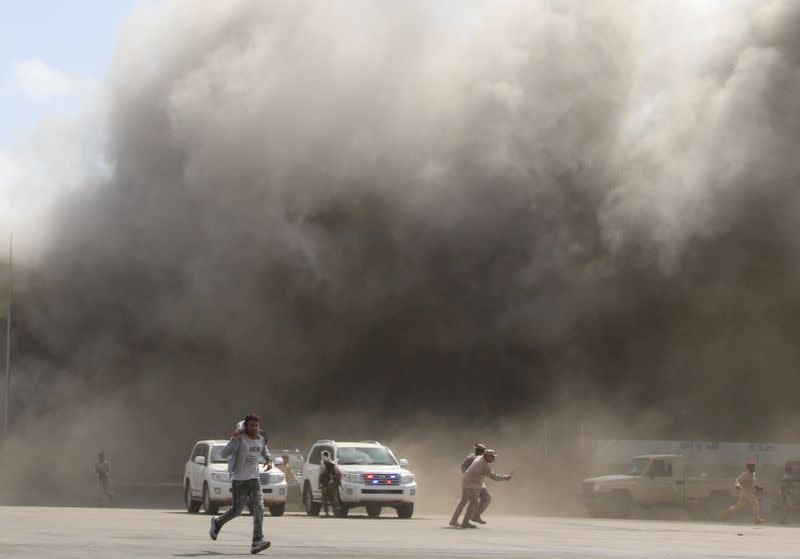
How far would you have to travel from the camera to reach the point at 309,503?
107 ft

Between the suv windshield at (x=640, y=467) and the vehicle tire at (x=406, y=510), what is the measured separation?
779cm

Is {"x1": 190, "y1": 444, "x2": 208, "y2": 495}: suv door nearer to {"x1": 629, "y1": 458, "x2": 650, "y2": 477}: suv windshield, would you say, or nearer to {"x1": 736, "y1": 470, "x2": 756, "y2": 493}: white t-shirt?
{"x1": 629, "y1": 458, "x2": 650, "y2": 477}: suv windshield

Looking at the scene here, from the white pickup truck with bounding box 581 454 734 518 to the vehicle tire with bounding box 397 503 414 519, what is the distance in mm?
6584

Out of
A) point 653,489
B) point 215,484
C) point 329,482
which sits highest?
point 653,489

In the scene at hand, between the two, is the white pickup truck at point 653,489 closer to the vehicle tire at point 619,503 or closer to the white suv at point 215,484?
the vehicle tire at point 619,503

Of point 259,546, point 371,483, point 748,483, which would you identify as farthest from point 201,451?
point 259,546

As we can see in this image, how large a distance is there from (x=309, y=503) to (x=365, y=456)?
75.1 inches

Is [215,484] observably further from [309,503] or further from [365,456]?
[365,456]

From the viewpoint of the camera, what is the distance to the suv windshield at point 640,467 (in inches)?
1421

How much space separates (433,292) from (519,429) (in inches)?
263

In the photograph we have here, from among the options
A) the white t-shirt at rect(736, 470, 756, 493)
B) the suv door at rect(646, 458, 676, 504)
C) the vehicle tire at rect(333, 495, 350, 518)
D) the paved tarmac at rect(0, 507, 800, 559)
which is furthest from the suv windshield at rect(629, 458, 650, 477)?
the vehicle tire at rect(333, 495, 350, 518)

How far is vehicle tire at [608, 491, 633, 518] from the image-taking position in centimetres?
3534

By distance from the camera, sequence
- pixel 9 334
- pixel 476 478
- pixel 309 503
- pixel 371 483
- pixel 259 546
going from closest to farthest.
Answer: pixel 259 546 → pixel 476 478 → pixel 371 483 → pixel 309 503 → pixel 9 334

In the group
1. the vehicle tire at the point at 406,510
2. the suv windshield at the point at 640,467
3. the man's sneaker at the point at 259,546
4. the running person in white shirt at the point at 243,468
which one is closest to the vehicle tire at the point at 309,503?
the vehicle tire at the point at 406,510
